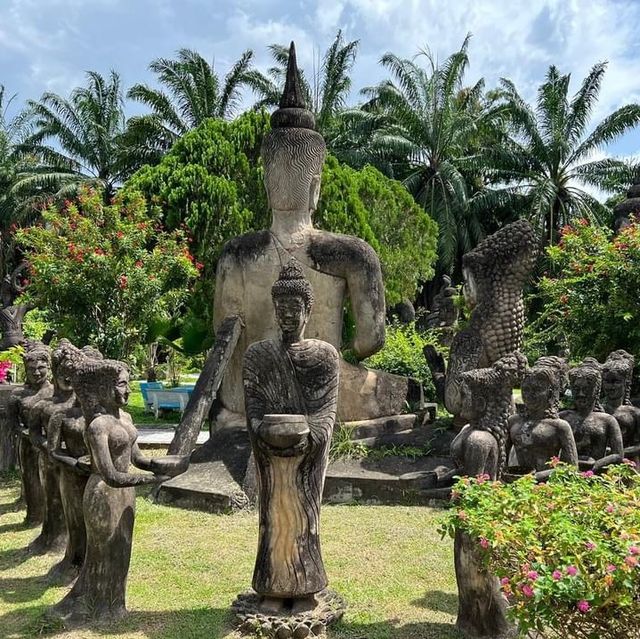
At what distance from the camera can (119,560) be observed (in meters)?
4.52

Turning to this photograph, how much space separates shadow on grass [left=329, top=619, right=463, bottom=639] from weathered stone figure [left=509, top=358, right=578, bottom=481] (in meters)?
1.15

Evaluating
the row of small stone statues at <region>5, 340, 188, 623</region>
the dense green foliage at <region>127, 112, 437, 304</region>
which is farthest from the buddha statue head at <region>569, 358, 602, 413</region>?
the dense green foliage at <region>127, 112, 437, 304</region>

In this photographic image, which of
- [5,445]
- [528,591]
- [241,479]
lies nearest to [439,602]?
[528,591]

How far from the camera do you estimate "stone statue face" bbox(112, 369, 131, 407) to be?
4605mm

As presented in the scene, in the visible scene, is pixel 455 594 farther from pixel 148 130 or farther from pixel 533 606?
pixel 148 130

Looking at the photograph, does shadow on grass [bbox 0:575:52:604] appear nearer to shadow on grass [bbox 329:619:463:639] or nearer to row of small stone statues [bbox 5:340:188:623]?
row of small stone statues [bbox 5:340:188:623]

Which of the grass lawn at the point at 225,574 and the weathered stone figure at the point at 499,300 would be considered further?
the weathered stone figure at the point at 499,300

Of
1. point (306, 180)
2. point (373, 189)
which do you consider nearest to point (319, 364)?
point (306, 180)

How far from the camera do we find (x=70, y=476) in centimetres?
504

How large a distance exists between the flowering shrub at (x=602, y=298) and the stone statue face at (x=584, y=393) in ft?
10.8

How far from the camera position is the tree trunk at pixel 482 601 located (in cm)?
409

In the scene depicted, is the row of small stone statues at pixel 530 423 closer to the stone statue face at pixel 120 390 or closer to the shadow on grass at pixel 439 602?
the shadow on grass at pixel 439 602

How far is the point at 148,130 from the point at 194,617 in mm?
23031

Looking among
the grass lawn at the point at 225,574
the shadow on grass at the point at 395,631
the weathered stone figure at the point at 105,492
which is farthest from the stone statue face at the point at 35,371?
the shadow on grass at the point at 395,631
